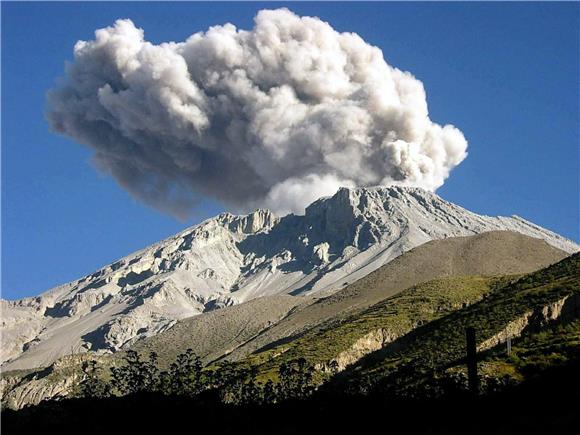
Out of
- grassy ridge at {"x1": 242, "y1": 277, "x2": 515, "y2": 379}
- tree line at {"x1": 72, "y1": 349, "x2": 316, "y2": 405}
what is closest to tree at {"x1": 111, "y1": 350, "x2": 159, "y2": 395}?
tree line at {"x1": 72, "y1": 349, "x2": 316, "y2": 405}

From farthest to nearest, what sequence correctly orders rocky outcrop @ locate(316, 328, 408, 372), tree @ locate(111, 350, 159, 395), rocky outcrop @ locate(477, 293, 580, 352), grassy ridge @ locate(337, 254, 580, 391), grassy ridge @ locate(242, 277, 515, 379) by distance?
grassy ridge @ locate(242, 277, 515, 379)
rocky outcrop @ locate(316, 328, 408, 372)
rocky outcrop @ locate(477, 293, 580, 352)
tree @ locate(111, 350, 159, 395)
grassy ridge @ locate(337, 254, 580, 391)

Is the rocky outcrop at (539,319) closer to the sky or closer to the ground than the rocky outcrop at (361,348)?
closer to the ground

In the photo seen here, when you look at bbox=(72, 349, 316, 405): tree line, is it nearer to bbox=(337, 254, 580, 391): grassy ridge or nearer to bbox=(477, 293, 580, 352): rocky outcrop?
bbox=(337, 254, 580, 391): grassy ridge

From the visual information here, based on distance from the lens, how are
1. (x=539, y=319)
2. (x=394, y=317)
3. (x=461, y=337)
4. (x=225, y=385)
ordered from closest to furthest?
(x=539, y=319), (x=461, y=337), (x=225, y=385), (x=394, y=317)

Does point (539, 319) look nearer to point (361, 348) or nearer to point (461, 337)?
point (461, 337)

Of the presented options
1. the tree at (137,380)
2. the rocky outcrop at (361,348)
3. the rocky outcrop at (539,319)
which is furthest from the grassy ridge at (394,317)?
the rocky outcrop at (539,319)

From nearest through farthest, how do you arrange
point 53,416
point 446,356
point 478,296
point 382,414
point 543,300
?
point 53,416 < point 382,414 < point 446,356 < point 543,300 < point 478,296

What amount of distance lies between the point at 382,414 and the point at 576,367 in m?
22.2

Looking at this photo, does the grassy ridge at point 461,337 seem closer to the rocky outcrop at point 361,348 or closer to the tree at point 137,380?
the rocky outcrop at point 361,348

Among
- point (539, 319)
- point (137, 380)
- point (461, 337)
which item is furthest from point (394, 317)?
point (137, 380)

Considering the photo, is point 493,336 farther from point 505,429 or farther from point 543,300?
point 505,429

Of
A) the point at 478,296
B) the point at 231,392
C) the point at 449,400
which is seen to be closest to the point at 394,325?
the point at 478,296

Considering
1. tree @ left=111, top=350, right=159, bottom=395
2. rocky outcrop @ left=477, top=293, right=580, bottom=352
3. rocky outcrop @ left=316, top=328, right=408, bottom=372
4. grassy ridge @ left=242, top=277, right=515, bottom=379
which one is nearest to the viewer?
tree @ left=111, top=350, right=159, bottom=395

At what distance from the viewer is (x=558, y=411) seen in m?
46.5
